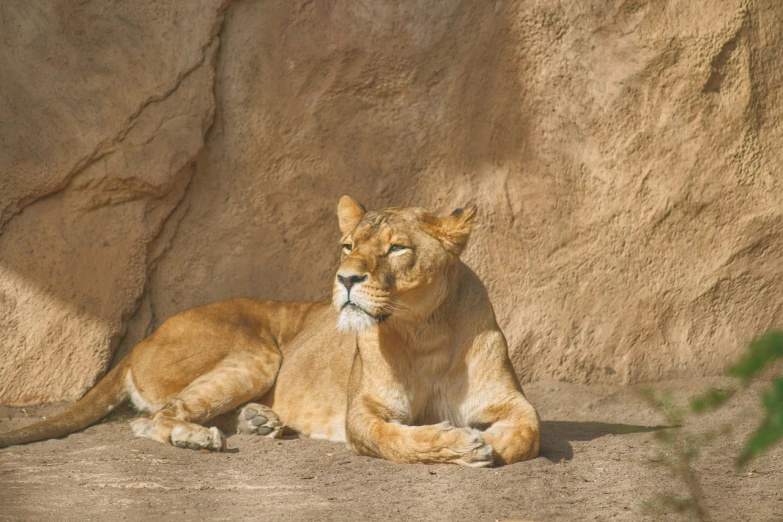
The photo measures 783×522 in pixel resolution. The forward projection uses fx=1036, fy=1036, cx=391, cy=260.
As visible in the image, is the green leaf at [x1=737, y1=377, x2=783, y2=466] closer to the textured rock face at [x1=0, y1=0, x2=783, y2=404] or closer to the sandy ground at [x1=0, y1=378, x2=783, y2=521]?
the sandy ground at [x1=0, y1=378, x2=783, y2=521]

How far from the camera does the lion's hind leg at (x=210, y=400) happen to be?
528 centimetres

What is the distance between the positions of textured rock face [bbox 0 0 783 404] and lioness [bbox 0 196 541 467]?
613 millimetres

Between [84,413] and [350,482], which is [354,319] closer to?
[350,482]

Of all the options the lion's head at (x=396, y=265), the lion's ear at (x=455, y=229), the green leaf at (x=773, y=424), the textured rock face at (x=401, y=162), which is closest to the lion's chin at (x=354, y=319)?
the lion's head at (x=396, y=265)

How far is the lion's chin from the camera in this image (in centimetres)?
466

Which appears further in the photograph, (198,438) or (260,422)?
(260,422)

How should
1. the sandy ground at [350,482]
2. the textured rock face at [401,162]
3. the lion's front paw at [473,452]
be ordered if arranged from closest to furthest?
the sandy ground at [350,482]
the lion's front paw at [473,452]
the textured rock face at [401,162]

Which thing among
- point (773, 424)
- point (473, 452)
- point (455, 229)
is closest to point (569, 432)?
point (473, 452)

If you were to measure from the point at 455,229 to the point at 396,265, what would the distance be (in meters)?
0.40

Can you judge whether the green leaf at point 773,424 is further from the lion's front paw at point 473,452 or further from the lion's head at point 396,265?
the lion's head at point 396,265

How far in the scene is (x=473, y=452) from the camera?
4.57 meters

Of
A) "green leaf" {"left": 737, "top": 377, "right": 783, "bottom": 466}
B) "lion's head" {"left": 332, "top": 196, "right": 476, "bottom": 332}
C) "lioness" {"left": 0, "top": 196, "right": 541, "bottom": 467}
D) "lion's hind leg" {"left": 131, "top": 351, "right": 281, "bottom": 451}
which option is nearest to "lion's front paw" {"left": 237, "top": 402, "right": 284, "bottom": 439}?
"lioness" {"left": 0, "top": 196, "right": 541, "bottom": 467}

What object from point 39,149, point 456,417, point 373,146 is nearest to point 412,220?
point 456,417

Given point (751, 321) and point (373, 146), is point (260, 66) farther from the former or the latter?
point (751, 321)
